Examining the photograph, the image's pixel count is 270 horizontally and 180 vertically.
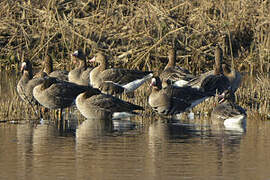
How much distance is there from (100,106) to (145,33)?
8862 mm

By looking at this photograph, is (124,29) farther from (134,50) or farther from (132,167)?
(132,167)

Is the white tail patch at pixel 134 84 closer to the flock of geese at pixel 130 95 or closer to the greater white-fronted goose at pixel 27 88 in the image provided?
the flock of geese at pixel 130 95

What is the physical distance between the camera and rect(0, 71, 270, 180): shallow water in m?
8.16

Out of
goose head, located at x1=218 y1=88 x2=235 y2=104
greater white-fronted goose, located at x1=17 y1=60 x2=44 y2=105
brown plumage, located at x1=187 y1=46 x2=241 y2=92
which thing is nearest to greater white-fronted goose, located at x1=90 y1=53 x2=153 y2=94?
brown plumage, located at x1=187 y1=46 x2=241 y2=92

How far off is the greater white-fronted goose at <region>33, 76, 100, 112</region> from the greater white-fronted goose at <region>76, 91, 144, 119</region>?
0.31m

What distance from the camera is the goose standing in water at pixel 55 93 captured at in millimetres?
13719

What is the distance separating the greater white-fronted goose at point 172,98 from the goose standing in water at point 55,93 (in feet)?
4.03

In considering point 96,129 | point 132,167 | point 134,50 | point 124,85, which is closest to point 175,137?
point 96,129

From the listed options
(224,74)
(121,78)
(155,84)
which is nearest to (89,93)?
(155,84)

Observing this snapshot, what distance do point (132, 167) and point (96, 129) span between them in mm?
3664

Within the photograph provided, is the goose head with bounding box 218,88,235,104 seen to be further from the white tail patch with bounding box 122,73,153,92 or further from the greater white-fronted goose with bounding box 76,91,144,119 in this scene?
the white tail patch with bounding box 122,73,153,92

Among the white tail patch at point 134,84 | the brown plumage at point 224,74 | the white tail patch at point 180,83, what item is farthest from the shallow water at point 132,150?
the white tail patch at point 134,84

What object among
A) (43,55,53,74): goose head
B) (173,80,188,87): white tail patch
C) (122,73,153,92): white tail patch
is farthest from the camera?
(43,55,53,74): goose head

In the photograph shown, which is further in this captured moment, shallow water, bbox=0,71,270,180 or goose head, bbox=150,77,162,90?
goose head, bbox=150,77,162,90
